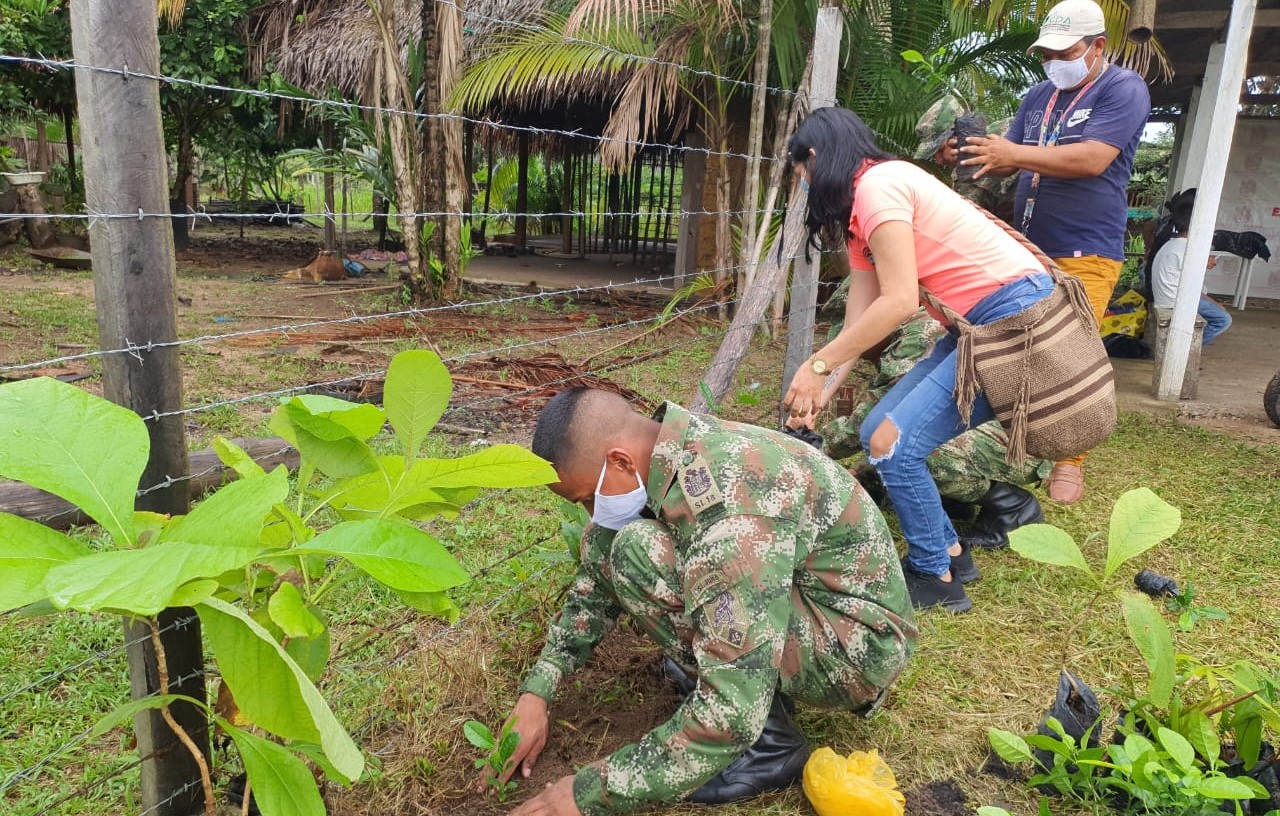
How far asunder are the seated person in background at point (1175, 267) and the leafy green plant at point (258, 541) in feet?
18.3

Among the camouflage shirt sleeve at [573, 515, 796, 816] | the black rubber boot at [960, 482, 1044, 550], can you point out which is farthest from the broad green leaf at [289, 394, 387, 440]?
the black rubber boot at [960, 482, 1044, 550]

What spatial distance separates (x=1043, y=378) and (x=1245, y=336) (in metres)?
7.32

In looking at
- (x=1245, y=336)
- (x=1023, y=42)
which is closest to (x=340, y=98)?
(x=1023, y=42)

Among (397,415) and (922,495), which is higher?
(397,415)

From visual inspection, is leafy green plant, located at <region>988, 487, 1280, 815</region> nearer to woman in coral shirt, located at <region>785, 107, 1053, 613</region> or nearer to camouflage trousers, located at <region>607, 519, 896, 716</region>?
camouflage trousers, located at <region>607, 519, 896, 716</region>

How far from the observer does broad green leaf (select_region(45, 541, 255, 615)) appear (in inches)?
30.1

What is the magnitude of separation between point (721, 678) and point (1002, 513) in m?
2.11

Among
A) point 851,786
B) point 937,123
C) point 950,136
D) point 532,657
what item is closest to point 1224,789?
point 851,786

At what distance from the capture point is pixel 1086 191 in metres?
3.24

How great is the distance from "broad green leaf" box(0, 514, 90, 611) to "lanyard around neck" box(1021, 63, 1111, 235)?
330 centimetres

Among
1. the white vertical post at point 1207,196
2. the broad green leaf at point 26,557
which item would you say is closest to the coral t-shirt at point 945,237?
the broad green leaf at point 26,557

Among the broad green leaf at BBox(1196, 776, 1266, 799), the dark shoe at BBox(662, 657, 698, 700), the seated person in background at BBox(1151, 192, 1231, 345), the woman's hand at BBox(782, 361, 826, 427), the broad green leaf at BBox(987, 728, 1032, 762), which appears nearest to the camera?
the broad green leaf at BBox(1196, 776, 1266, 799)

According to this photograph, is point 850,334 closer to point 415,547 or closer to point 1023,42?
point 415,547

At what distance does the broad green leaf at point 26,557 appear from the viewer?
2.76 feet
